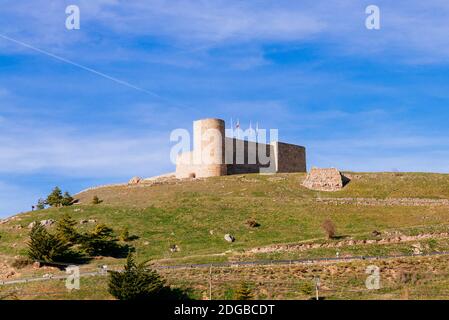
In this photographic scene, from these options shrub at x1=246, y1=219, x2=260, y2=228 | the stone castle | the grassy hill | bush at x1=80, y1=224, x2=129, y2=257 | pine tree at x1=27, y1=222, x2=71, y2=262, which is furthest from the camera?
the stone castle

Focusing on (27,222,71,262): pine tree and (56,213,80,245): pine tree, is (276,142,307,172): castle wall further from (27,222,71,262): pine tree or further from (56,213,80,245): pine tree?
(27,222,71,262): pine tree

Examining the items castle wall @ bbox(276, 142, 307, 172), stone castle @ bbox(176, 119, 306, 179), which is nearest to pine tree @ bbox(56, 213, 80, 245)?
stone castle @ bbox(176, 119, 306, 179)

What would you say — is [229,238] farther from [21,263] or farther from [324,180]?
[324,180]

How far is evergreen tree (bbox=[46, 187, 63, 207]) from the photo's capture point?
7600 cm

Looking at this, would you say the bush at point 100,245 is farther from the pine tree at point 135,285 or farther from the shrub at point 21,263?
the pine tree at point 135,285

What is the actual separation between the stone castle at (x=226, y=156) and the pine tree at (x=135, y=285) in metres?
50.4

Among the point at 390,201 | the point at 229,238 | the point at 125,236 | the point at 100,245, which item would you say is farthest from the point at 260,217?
the point at 100,245

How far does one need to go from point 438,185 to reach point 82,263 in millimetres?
42531

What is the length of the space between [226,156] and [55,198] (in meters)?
A: 23.8

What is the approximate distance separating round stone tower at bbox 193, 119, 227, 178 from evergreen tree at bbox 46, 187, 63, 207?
1909cm

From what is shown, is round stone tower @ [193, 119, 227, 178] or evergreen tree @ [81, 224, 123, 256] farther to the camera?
round stone tower @ [193, 119, 227, 178]

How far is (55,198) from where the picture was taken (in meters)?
76.6

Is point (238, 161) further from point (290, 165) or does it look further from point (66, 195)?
point (66, 195)
